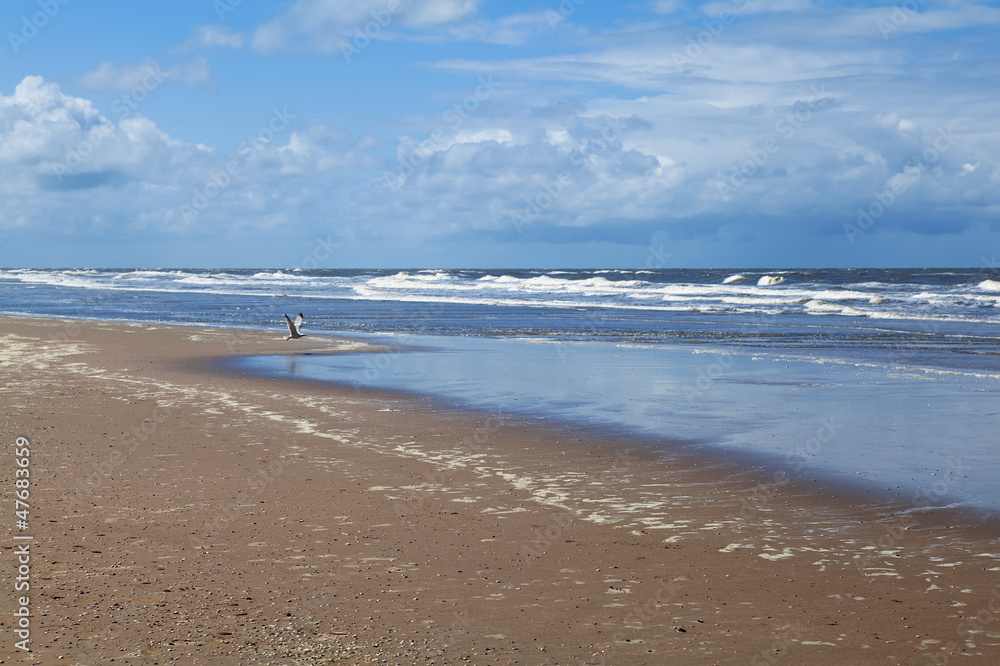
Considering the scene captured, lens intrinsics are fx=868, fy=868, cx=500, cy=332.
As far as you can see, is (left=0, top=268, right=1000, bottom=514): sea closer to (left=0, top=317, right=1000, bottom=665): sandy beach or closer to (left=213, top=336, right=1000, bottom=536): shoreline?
(left=213, top=336, right=1000, bottom=536): shoreline

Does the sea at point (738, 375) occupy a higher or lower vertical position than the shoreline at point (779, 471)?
higher

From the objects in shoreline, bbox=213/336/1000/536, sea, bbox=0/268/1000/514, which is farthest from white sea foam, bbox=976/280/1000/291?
shoreline, bbox=213/336/1000/536

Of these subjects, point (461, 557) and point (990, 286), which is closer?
point (461, 557)

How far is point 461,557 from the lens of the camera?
5.48 metres

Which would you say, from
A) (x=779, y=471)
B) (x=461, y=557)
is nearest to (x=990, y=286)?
(x=779, y=471)

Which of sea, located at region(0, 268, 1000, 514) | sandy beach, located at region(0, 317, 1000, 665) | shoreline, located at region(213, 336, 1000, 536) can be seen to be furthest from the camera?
sea, located at region(0, 268, 1000, 514)

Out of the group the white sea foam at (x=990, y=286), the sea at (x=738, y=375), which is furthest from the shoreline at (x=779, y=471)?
the white sea foam at (x=990, y=286)

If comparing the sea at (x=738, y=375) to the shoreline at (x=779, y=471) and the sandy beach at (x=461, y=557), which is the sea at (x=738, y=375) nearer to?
the shoreline at (x=779, y=471)

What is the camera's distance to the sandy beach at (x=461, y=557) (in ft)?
14.0

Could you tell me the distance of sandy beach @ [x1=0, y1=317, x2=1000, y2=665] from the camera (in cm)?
427

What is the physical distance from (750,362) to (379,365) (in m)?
6.99

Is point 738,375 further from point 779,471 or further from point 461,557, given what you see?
point 461,557

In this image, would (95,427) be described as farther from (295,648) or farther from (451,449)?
(295,648)

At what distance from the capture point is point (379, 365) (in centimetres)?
1625
